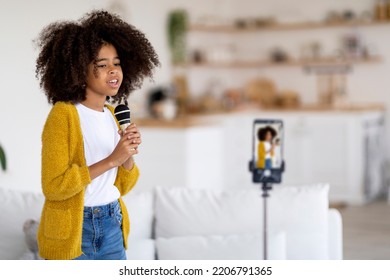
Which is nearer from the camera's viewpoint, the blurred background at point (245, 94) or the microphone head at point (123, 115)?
the microphone head at point (123, 115)

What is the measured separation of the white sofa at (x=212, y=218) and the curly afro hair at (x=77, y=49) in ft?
3.22

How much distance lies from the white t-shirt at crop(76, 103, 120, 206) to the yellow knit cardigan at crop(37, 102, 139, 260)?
0.09 ft

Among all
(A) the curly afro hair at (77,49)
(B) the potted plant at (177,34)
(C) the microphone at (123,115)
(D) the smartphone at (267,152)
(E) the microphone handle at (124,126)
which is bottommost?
(D) the smartphone at (267,152)

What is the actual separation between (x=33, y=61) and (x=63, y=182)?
145 inches

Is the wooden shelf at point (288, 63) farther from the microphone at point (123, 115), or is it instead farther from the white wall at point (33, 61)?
the microphone at point (123, 115)

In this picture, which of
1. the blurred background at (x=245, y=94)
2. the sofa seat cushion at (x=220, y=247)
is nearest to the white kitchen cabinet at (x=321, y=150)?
the blurred background at (x=245, y=94)

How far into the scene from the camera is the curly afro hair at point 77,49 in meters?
1.93

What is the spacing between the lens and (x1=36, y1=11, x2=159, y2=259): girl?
1.89m

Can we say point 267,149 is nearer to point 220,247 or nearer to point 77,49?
point 220,247

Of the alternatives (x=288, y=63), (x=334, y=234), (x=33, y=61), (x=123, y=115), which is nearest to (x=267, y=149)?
(x=334, y=234)

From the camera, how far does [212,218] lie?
295 cm

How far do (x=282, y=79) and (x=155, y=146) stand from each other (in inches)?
102

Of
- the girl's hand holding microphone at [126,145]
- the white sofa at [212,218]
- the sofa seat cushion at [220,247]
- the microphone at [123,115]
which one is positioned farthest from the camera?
the white sofa at [212,218]

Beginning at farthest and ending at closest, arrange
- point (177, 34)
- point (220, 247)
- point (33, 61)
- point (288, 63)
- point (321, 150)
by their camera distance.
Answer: point (288, 63) → point (177, 34) → point (321, 150) → point (33, 61) → point (220, 247)
